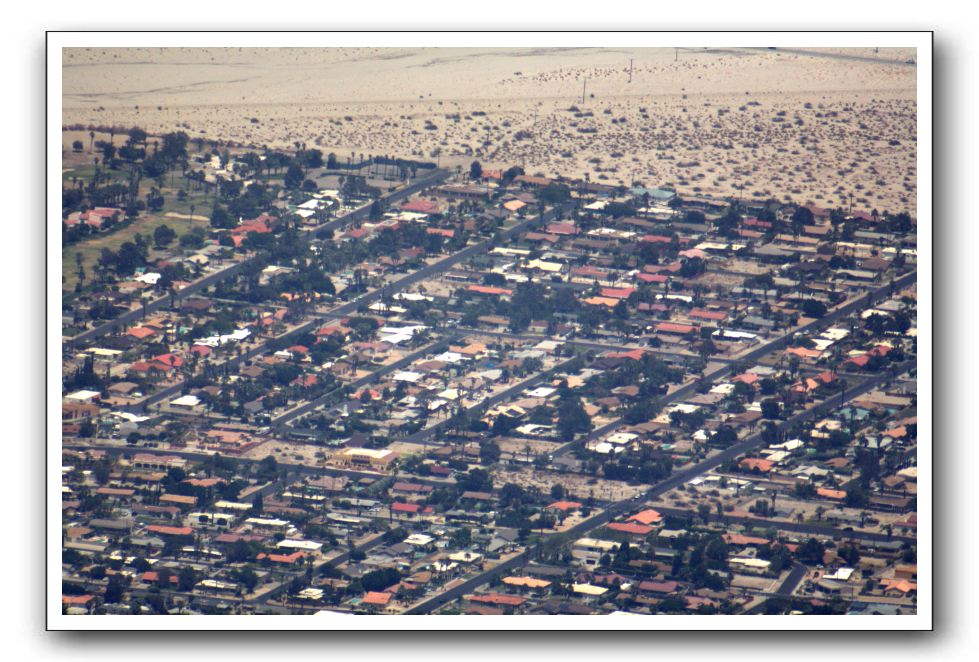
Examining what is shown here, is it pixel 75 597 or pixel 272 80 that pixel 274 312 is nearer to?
pixel 272 80

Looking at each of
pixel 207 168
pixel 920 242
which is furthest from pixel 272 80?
pixel 920 242

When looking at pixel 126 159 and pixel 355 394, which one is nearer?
pixel 355 394

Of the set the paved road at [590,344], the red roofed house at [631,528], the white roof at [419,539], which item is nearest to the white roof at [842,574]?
the red roofed house at [631,528]

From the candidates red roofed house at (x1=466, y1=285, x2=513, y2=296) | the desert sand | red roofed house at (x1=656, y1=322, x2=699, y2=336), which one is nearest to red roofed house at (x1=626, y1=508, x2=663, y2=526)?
red roofed house at (x1=656, y1=322, x2=699, y2=336)

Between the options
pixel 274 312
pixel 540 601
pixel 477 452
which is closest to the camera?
pixel 540 601

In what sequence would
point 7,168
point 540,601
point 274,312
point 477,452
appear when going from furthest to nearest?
point 274,312
point 477,452
point 540,601
point 7,168

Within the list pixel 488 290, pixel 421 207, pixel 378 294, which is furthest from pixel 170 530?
pixel 421 207

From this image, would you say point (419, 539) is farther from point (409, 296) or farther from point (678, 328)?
point (678, 328)

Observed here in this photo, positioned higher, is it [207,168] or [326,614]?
[207,168]
